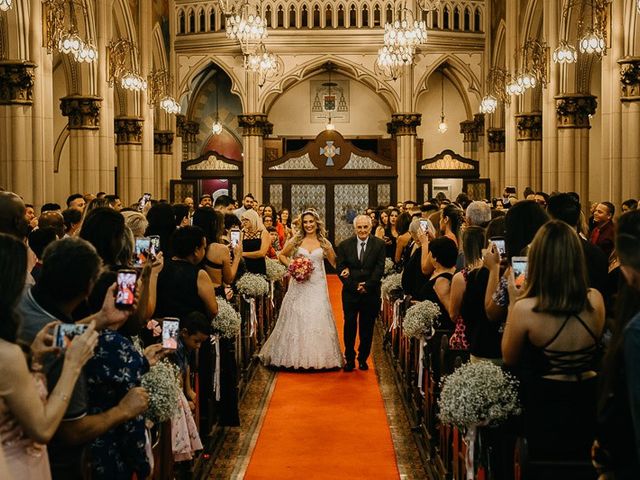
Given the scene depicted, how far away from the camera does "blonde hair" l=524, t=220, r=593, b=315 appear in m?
4.63

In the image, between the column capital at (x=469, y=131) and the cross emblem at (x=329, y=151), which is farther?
the column capital at (x=469, y=131)

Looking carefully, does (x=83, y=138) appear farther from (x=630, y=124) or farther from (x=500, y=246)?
(x=500, y=246)

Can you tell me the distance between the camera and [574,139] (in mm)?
21906

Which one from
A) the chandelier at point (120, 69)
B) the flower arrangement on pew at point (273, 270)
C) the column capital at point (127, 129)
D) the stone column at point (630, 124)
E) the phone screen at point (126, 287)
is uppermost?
the chandelier at point (120, 69)

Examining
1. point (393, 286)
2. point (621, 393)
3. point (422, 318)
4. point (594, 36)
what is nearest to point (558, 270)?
point (621, 393)

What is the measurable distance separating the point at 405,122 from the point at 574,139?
32.4 feet

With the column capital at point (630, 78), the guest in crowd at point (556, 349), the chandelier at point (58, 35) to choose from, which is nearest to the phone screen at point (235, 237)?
the guest in crowd at point (556, 349)

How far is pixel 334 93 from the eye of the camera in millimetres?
34656

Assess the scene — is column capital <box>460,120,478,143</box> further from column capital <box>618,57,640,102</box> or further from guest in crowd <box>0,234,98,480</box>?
guest in crowd <box>0,234,98,480</box>

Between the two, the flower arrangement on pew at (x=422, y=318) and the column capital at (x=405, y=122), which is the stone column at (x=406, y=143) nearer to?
the column capital at (x=405, y=122)

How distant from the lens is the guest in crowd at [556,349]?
467 centimetres

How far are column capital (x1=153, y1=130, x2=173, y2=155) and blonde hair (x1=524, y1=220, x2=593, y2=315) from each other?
28065 millimetres

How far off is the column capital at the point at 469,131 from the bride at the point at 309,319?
22066 mm

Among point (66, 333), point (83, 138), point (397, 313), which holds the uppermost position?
point (83, 138)
